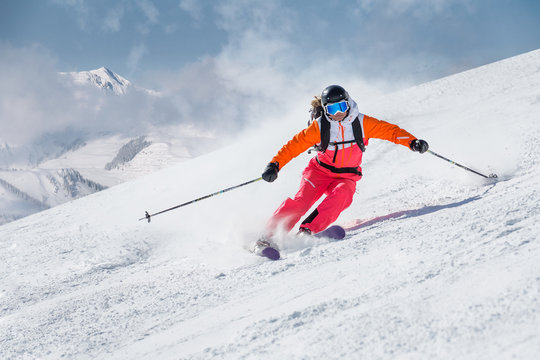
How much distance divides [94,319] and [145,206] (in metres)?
5.61

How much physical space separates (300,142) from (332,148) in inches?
15.3

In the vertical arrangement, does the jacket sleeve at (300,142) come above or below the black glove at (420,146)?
above

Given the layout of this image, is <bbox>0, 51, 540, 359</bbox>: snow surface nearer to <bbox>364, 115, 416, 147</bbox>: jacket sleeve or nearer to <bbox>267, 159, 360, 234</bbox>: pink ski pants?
<bbox>267, 159, 360, 234</bbox>: pink ski pants

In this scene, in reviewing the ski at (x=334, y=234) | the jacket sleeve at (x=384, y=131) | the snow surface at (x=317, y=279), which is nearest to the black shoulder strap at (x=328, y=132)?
the jacket sleeve at (x=384, y=131)

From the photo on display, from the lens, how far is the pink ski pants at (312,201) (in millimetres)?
3869

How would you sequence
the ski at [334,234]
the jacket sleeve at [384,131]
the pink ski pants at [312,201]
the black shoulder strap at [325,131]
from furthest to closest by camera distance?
the jacket sleeve at [384,131]
the black shoulder strap at [325,131]
the pink ski pants at [312,201]
the ski at [334,234]

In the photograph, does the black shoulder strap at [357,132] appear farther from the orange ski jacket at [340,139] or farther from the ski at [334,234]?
the ski at [334,234]

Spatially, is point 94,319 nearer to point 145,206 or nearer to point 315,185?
point 315,185

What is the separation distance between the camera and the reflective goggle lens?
4160mm

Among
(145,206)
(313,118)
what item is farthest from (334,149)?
(145,206)

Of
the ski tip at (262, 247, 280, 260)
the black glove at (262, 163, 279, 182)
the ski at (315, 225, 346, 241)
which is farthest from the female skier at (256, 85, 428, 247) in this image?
the ski tip at (262, 247, 280, 260)

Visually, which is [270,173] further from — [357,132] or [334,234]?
[357,132]

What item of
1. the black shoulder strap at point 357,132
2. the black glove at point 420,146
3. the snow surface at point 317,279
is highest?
the black shoulder strap at point 357,132

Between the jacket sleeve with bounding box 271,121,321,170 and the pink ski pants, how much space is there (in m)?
0.32
